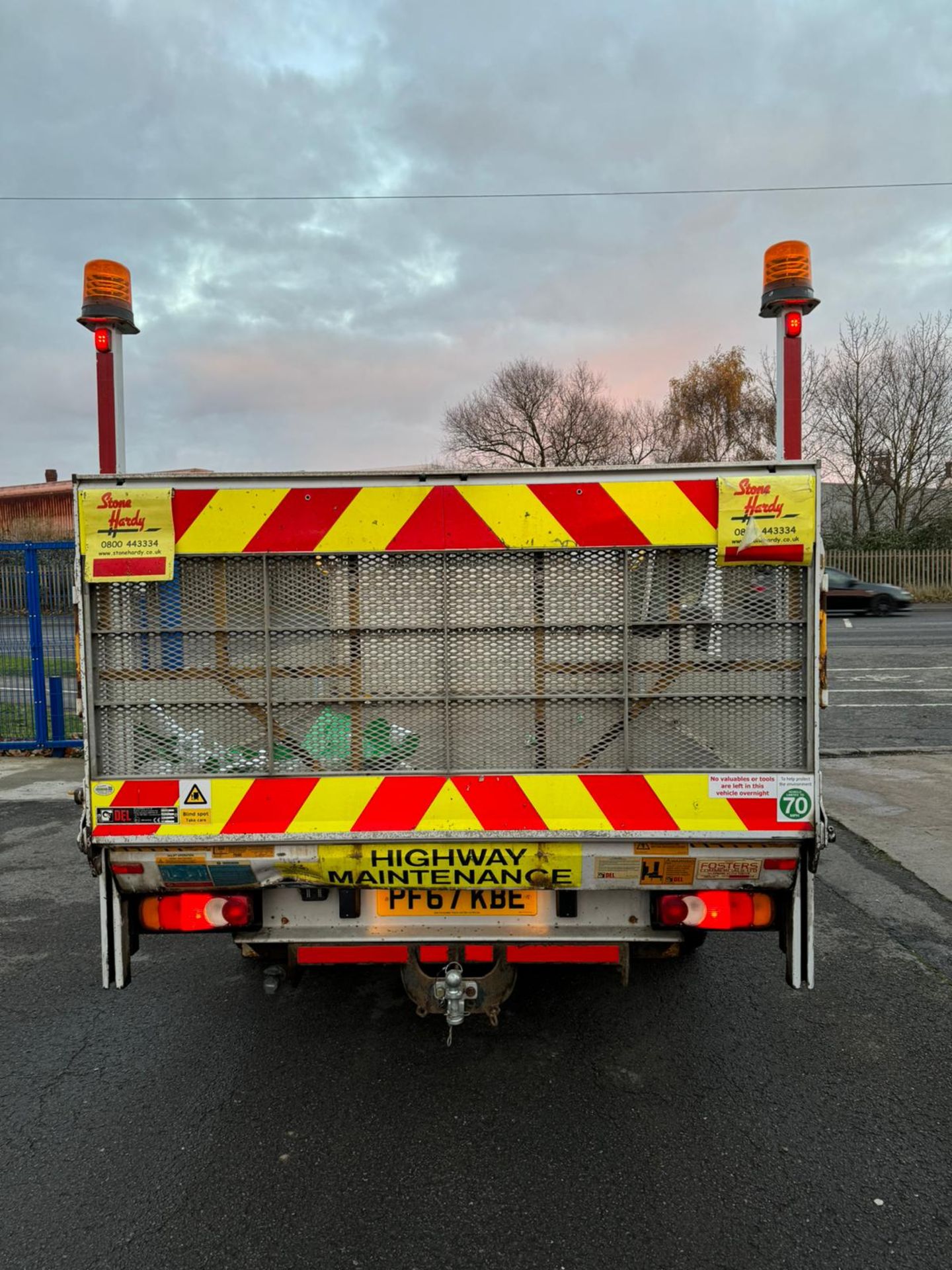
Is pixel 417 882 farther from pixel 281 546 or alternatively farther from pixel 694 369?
pixel 694 369

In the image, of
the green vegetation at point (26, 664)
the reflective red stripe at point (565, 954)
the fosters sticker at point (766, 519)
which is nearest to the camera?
the fosters sticker at point (766, 519)

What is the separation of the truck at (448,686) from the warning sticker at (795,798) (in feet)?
0.04

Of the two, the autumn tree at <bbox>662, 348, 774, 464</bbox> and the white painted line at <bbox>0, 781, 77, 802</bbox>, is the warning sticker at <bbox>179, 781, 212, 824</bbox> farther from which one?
the autumn tree at <bbox>662, 348, 774, 464</bbox>

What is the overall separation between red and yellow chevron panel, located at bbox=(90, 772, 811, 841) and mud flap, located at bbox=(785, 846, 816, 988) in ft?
1.56

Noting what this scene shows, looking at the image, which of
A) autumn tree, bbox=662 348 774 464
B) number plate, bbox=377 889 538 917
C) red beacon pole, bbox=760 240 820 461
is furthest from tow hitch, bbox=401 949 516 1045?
autumn tree, bbox=662 348 774 464

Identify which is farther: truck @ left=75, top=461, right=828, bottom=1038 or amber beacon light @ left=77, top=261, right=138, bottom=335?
amber beacon light @ left=77, top=261, right=138, bottom=335

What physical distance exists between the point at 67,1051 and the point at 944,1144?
3.43 metres

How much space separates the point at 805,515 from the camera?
8.17ft

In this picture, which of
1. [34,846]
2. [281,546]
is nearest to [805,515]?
[281,546]

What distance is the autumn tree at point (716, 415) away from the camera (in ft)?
117

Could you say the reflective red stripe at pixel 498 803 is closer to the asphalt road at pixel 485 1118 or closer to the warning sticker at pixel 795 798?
the warning sticker at pixel 795 798

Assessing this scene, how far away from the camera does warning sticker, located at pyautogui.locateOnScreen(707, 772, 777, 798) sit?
8.51ft

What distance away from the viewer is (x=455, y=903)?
9.05 feet

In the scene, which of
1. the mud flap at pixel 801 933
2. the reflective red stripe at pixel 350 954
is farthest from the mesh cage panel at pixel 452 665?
the reflective red stripe at pixel 350 954
